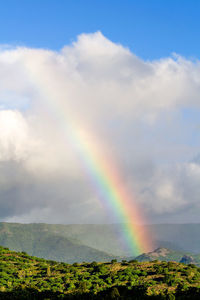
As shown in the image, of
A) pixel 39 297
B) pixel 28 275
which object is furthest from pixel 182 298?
pixel 28 275

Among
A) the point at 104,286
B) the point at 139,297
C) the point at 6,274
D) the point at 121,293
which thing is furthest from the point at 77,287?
the point at 6,274

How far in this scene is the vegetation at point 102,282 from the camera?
172 ft

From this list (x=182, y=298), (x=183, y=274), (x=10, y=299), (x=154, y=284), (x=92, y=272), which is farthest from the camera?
(x=92, y=272)

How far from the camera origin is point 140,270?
66.6 meters

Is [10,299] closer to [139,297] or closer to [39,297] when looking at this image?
[39,297]

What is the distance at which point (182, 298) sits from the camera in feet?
158

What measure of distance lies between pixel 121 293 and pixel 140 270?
14.3 m

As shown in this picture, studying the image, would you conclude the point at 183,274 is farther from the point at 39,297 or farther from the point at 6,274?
the point at 6,274

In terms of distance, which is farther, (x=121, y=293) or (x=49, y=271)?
(x=49, y=271)

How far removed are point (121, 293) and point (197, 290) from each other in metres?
12.4

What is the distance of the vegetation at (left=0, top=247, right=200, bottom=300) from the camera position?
172 feet

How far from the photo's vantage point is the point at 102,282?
59219 millimetres

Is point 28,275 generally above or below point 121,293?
above

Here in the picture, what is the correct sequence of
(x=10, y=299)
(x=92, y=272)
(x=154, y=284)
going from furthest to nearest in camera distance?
1. (x=92, y=272)
2. (x=154, y=284)
3. (x=10, y=299)
